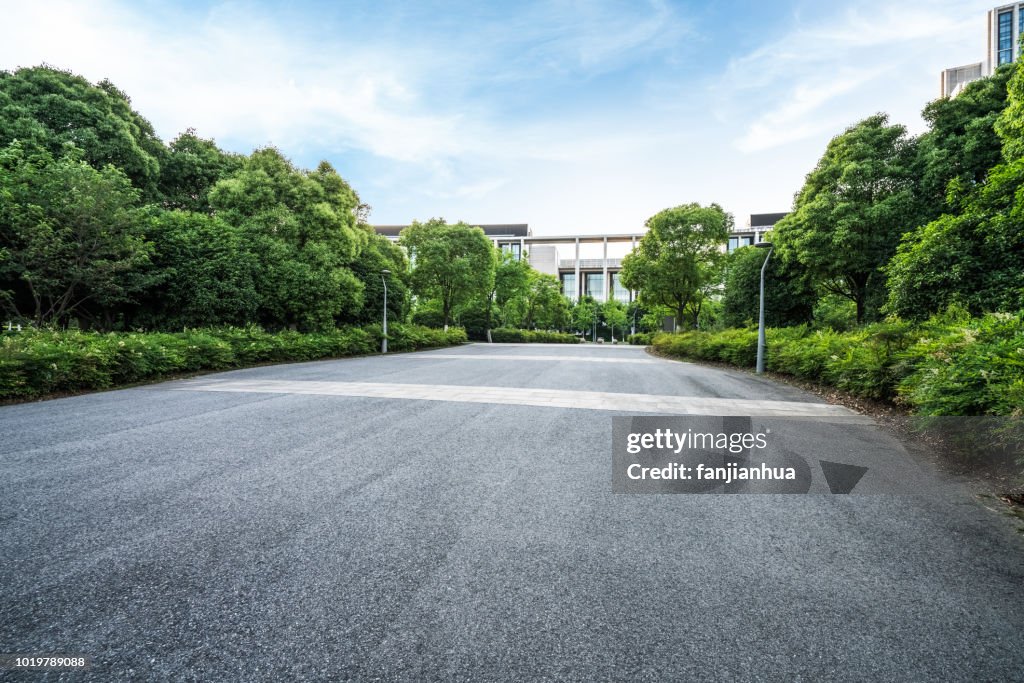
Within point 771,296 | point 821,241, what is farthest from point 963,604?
point 771,296

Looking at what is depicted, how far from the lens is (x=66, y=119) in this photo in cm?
1614

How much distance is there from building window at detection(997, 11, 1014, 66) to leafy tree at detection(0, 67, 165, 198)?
70.5m

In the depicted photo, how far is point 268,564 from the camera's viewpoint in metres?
2.55

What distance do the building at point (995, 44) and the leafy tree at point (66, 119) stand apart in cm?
6475

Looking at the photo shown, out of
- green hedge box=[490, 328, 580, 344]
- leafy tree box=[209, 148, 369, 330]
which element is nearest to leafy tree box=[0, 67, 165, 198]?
leafy tree box=[209, 148, 369, 330]

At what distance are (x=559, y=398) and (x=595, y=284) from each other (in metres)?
85.9

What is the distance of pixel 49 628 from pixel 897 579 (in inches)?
164

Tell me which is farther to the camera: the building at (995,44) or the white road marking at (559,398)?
the building at (995,44)

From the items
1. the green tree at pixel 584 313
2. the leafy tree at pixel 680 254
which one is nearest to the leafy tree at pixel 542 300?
the green tree at pixel 584 313

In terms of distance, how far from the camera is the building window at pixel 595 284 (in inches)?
3585

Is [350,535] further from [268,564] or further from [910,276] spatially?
[910,276]

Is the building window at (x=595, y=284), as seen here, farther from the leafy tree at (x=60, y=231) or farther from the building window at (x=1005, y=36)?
the leafy tree at (x=60, y=231)

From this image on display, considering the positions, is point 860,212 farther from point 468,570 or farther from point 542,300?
point 542,300

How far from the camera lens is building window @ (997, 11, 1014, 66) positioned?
4409cm
